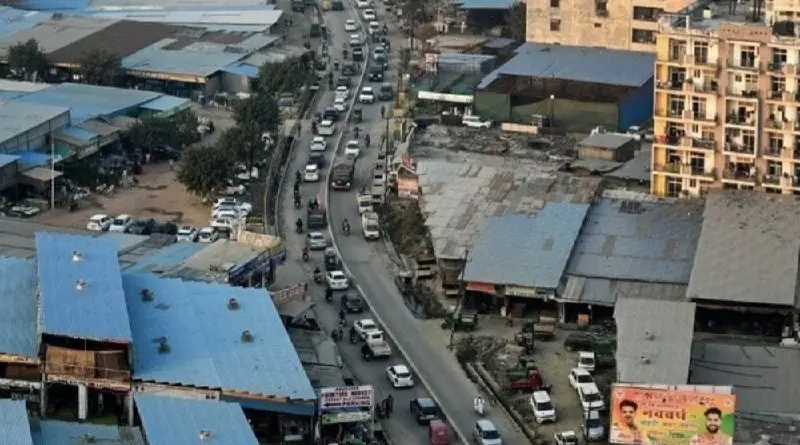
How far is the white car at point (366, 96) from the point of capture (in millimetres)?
78062

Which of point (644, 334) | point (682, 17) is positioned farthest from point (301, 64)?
point (644, 334)

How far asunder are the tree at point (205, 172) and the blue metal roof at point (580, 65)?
11247 millimetres

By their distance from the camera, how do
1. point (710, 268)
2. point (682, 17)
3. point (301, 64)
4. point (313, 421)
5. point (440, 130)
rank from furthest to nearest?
point (301, 64) → point (440, 130) → point (682, 17) → point (710, 268) → point (313, 421)

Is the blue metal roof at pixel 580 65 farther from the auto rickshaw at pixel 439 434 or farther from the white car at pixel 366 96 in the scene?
the auto rickshaw at pixel 439 434

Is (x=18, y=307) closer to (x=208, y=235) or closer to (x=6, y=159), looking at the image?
(x=208, y=235)

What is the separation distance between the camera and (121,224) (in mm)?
61562

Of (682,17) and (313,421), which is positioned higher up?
(682,17)

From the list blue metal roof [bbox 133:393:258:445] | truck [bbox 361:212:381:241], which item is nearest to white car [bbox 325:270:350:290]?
truck [bbox 361:212:381:241]

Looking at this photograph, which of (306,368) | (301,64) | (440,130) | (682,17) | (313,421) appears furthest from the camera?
(301,64)

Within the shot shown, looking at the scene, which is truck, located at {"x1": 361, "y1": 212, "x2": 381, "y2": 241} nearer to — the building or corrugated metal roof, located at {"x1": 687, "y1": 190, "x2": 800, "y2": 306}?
corrugated metal roof, located at {"x1": 687, "y1": 190, "x2": 800, "y2": 306}

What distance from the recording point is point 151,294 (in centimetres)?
5022

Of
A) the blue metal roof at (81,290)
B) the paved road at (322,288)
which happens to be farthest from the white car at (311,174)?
the blue metal roof at (81,290)

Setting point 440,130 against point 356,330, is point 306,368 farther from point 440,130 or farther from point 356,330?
point 440,130

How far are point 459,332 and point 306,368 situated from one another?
555cm
